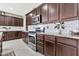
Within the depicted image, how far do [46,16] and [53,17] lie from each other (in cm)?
58

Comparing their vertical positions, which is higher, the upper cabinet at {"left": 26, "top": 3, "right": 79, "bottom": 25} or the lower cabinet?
the upper cabinet at {"left": 26, "top": 3, "right": 79, "bottom": 25}

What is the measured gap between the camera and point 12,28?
6113 mm

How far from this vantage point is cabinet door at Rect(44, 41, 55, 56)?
2955 mm

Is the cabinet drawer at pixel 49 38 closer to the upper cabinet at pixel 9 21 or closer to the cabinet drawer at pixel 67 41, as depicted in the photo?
the cabinet drawer at pixel 67 41

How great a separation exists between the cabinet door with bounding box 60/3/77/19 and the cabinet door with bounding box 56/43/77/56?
787 mm

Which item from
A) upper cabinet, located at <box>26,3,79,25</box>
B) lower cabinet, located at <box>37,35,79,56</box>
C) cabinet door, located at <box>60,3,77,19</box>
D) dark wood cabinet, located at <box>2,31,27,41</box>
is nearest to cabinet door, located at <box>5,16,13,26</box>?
dark wood cabinet, located at <box>2,31,27,41</box>

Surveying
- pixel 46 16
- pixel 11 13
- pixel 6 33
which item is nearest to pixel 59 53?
pixel 46 16

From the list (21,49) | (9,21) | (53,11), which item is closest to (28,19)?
(9,21)

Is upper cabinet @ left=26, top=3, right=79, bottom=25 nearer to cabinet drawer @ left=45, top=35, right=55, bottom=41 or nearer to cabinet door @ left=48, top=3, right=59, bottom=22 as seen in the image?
cabinet door @ left=48, top=3, right=59, bottom=22

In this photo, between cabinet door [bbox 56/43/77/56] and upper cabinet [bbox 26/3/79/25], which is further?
upper cabinet [bbox 26/3/79/25]

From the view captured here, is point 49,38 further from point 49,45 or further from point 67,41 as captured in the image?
point 67,41

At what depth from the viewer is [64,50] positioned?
2453 millimetres

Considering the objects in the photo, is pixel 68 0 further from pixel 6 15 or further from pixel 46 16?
pixel 6 15

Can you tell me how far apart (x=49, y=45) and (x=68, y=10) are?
1096mm
